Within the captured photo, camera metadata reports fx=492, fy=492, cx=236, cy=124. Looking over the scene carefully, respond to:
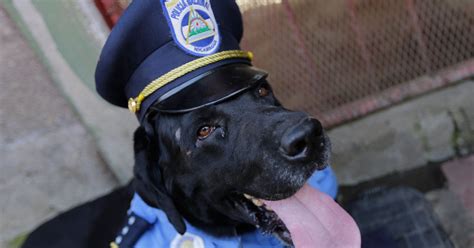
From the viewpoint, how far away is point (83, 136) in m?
2.71

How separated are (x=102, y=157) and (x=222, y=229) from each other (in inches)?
47.0

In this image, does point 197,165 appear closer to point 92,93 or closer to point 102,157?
point 92,93

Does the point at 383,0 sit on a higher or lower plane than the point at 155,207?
lower

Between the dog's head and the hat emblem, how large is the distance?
0.64 ft

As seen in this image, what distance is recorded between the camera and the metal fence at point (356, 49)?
2.87 meters

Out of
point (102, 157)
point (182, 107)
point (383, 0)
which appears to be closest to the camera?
point (182, 107)

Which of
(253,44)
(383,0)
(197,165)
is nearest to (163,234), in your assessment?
(197,165)

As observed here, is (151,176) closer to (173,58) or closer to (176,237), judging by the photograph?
(176,237)

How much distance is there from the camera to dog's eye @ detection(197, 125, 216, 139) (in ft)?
5.45

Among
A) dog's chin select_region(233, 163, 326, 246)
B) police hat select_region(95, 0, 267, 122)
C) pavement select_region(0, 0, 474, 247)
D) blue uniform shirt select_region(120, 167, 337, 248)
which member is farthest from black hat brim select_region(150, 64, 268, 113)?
pavement select_region(0, 0, 474, 247)

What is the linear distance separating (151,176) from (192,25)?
0.57m

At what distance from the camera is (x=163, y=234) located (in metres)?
1.94

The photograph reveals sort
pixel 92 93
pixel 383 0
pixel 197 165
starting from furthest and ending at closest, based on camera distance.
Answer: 1. pixel 383 0
2. pixel 92 93
3. pixel 197 165

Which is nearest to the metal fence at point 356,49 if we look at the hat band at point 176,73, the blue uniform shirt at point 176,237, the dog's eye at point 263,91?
the dog's eye at point 263,91
